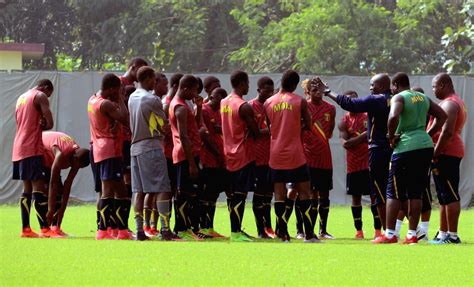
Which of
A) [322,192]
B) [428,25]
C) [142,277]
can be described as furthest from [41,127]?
[428,25]

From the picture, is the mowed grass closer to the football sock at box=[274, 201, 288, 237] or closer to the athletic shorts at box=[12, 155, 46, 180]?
the football sock at box=[274, 201, 288, 237]

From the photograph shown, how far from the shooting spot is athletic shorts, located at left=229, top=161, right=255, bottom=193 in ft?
49.9

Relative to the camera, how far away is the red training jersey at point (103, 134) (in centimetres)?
1480

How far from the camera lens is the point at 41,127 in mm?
15656

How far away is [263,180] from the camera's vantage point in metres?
16.1

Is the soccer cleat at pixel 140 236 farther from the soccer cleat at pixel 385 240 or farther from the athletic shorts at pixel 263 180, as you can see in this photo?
the soccer cleat at pixel 385 240

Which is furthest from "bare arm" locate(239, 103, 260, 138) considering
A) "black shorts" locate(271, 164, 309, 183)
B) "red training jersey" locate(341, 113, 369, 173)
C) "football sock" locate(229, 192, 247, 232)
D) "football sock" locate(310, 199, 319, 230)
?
"red training jersey" locate(341, 113, 369, 173)

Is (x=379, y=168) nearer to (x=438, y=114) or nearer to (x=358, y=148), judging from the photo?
(x=438, y=114)

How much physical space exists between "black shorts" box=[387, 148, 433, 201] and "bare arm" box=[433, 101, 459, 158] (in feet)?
1.37

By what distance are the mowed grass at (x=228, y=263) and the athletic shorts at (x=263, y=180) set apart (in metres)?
0.94

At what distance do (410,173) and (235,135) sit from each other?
2187 millimetres

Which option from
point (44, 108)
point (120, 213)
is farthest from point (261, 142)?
point (44, 108)

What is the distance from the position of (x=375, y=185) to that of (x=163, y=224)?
272cm

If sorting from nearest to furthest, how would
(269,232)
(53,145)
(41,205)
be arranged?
1. (41,205)
2. (53,145)
3. (269,232)
